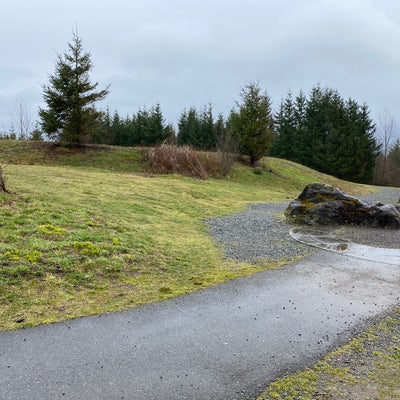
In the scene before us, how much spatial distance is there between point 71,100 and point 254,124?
12168mm

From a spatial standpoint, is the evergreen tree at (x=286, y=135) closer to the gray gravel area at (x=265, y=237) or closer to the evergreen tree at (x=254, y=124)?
the evergreen tree at (x=254, y=124)

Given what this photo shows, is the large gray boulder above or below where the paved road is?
above

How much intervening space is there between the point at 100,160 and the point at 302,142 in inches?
1075

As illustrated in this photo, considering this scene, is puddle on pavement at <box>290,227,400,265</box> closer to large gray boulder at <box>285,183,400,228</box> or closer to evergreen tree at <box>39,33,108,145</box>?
large gray boulder at <box>285,183,400,228</box>

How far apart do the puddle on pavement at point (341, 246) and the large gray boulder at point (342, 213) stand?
753 mm

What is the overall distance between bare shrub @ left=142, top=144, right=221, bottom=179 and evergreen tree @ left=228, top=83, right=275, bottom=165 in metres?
4.60

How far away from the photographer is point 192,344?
3447 mm

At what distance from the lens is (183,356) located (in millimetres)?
3227

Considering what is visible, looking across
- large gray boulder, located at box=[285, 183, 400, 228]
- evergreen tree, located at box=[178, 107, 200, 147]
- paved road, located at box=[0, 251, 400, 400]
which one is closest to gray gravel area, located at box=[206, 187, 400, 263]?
large gray boulder, located at box=[285, 183, 400, 228]

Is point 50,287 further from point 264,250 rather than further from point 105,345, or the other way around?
point 264,250

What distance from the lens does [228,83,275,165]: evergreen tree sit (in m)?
26.0

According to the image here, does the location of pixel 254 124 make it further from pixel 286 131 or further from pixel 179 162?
pixel 286 131

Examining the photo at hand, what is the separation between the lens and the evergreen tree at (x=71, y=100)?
21.1m

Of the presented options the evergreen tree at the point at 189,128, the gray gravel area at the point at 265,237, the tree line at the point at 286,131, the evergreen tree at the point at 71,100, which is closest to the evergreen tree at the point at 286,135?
the tree line at the point at 286,131
